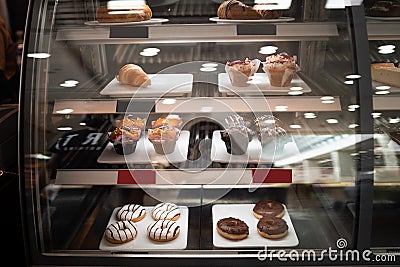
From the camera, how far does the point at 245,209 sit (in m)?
1.98

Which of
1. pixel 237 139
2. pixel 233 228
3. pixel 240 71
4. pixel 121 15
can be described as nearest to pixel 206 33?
pixel 240 71

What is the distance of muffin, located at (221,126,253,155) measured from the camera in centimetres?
182

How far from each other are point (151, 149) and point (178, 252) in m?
0.42

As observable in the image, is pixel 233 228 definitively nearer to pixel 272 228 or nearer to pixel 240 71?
pixel 272 228

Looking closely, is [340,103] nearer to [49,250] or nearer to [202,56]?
[202,56]

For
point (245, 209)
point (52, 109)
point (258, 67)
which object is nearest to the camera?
point (52, 109)

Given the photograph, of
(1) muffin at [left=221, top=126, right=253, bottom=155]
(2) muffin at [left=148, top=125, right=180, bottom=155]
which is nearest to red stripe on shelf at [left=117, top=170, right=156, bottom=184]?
(2) muffin at [left=148, top=125, right=180, bottom=155]

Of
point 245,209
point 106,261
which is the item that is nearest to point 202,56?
point 245,209

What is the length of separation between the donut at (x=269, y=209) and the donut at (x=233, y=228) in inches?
4.3

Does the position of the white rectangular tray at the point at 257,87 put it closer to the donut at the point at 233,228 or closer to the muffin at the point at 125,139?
the muffin at the point at 125,139

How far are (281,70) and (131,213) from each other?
2.74 feet

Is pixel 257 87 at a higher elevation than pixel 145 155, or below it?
higher

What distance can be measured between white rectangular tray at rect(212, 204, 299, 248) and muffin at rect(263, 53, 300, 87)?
553 millimetres

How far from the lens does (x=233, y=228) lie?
178cm
